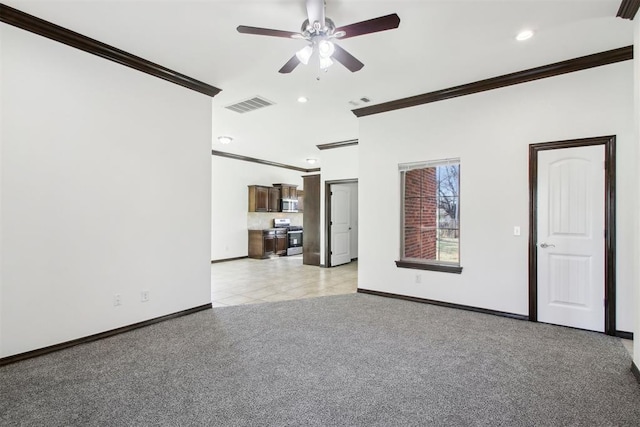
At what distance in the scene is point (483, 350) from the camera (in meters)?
2.91

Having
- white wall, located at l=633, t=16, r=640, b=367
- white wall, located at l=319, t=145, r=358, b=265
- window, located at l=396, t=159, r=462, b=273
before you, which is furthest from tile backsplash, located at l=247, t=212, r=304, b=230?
white wall, located at l=633, t=16, r=640, b=367

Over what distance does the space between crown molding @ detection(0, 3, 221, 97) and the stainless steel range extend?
5.92 metres

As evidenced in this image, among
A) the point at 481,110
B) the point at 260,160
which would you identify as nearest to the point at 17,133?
the point at 481,110

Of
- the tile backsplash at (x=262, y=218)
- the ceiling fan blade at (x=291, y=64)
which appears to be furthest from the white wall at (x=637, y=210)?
the tile backsplash at (x=262, y=218)

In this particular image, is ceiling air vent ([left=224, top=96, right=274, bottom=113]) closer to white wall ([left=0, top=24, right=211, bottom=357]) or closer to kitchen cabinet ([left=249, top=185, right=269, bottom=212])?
white wall ([left=0, top=24, right=211, bottom=357])

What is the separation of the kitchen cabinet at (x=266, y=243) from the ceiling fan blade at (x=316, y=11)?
271 inches

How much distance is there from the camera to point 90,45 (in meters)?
3.09

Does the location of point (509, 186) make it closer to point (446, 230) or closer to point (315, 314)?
point (446, 230)

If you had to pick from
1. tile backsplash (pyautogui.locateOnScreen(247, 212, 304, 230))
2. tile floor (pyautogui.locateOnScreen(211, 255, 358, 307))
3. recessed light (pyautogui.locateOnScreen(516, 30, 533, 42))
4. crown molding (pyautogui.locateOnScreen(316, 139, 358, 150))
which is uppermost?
recessed light (pyautogui.locateOnScreen(516, 30, 533, 42))

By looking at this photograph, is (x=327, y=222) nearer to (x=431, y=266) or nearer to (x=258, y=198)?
(x=258, y=198)

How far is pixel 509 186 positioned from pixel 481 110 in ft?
3.37

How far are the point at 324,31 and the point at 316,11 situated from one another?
15cm

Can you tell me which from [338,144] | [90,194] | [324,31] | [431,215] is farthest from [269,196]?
[324,31]

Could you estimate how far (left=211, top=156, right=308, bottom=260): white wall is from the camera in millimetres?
8312
